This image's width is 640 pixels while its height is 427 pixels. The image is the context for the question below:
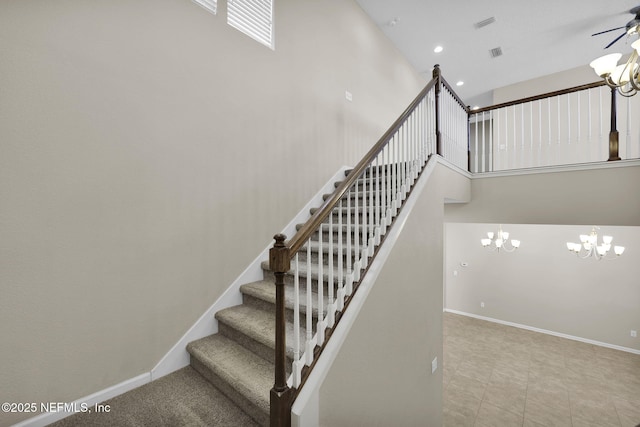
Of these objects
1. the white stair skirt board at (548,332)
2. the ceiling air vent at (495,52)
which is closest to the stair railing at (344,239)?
the ceiling air vent at (495,52)

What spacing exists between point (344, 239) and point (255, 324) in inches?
44.6

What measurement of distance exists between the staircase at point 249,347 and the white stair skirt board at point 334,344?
23 centimetres

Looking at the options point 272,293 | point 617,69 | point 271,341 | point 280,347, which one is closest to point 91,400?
point 271,341

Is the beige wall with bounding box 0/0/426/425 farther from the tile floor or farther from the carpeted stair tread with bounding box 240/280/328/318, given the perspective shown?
the tile floor

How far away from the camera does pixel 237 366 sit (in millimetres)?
1854

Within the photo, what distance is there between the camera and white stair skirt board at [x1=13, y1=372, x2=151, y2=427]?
5.11ft

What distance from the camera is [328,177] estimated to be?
3672mm

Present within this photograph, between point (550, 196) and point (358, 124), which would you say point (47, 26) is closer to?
point (358, 124)

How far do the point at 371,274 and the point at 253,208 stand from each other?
1377 mm

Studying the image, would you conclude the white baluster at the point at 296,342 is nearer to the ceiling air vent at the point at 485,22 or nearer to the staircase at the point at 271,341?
the staircase at the point at 271,341

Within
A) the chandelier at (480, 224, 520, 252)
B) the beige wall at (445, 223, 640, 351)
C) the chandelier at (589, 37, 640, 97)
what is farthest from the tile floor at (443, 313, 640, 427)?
the chandelier at (589, 37, 640, 97)

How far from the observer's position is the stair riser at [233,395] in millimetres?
1563

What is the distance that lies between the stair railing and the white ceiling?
5.47ft

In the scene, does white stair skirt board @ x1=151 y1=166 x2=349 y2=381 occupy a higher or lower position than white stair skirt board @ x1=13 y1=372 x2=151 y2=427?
higher
